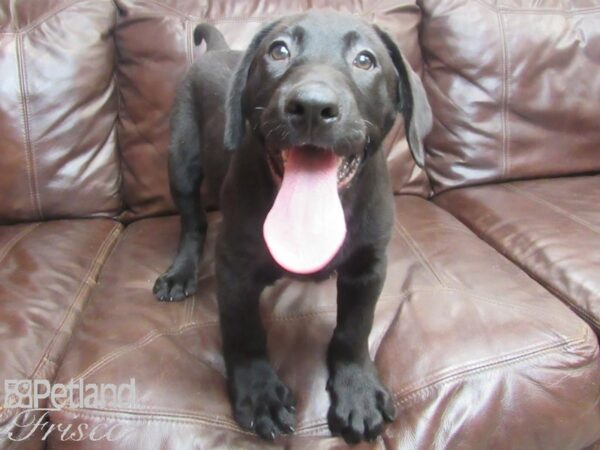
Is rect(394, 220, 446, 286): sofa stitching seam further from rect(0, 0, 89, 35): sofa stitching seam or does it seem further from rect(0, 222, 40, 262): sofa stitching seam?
rect(0, 0, 89, 35): sofa stitching seam

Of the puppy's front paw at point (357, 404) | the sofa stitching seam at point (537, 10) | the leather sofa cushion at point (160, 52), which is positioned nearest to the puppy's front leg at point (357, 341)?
the puppy's front paw at point (357, 404)

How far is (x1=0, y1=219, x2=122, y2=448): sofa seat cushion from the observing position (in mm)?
1063

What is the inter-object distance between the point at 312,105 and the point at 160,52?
1.09 meters

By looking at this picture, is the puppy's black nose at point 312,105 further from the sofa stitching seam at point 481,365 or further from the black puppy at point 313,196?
the sofa stitching seam at point 481,365

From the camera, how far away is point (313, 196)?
36.7 inches

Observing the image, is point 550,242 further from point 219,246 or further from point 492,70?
point 219,246

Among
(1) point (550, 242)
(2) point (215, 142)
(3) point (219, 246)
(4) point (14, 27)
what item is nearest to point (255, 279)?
(3) point (219, 246)

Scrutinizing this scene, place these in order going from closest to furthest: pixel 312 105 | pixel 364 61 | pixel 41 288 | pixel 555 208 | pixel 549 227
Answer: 1. pixel 312 105
2. pixel 364 61
3. pixel 41 288
4. pixel 549 227
5. pixel 555 208

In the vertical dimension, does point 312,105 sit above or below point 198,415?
above

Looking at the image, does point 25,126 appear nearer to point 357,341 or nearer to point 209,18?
point 209,18

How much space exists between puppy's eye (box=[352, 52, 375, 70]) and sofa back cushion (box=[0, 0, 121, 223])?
104cm

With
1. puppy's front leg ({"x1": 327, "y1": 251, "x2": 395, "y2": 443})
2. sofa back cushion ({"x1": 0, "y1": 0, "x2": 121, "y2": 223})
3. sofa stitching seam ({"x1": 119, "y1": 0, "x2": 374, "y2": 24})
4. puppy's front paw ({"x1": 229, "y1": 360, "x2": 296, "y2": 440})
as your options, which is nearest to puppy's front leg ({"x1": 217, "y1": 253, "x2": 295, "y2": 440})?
puppy's front paw ({"x1": 229, "y1": 360, "x2": 296, "y2": 440})

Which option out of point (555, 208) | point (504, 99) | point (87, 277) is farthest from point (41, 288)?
point (504, 99)

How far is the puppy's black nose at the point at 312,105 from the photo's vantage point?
0.82m
